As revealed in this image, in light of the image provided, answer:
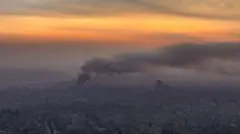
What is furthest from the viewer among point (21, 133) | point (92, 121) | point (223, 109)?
point (223, 109)

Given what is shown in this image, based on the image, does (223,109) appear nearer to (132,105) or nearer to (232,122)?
(232,122)

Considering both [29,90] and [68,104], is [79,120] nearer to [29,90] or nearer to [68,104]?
[68,104]

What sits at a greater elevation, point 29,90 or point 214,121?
point 29,90

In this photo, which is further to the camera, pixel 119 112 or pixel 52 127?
pixel 119 112

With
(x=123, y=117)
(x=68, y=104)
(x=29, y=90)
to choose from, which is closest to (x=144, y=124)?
(x=123, y=117)

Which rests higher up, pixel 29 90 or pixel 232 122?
pixel 29 90

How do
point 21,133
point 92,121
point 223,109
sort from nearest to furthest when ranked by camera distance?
point 21,133 < point 92,121 < point 223,109

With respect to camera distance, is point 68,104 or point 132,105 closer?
point 68,104

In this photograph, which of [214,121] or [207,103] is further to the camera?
[207,103]

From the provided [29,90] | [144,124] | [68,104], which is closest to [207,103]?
[144,124]
